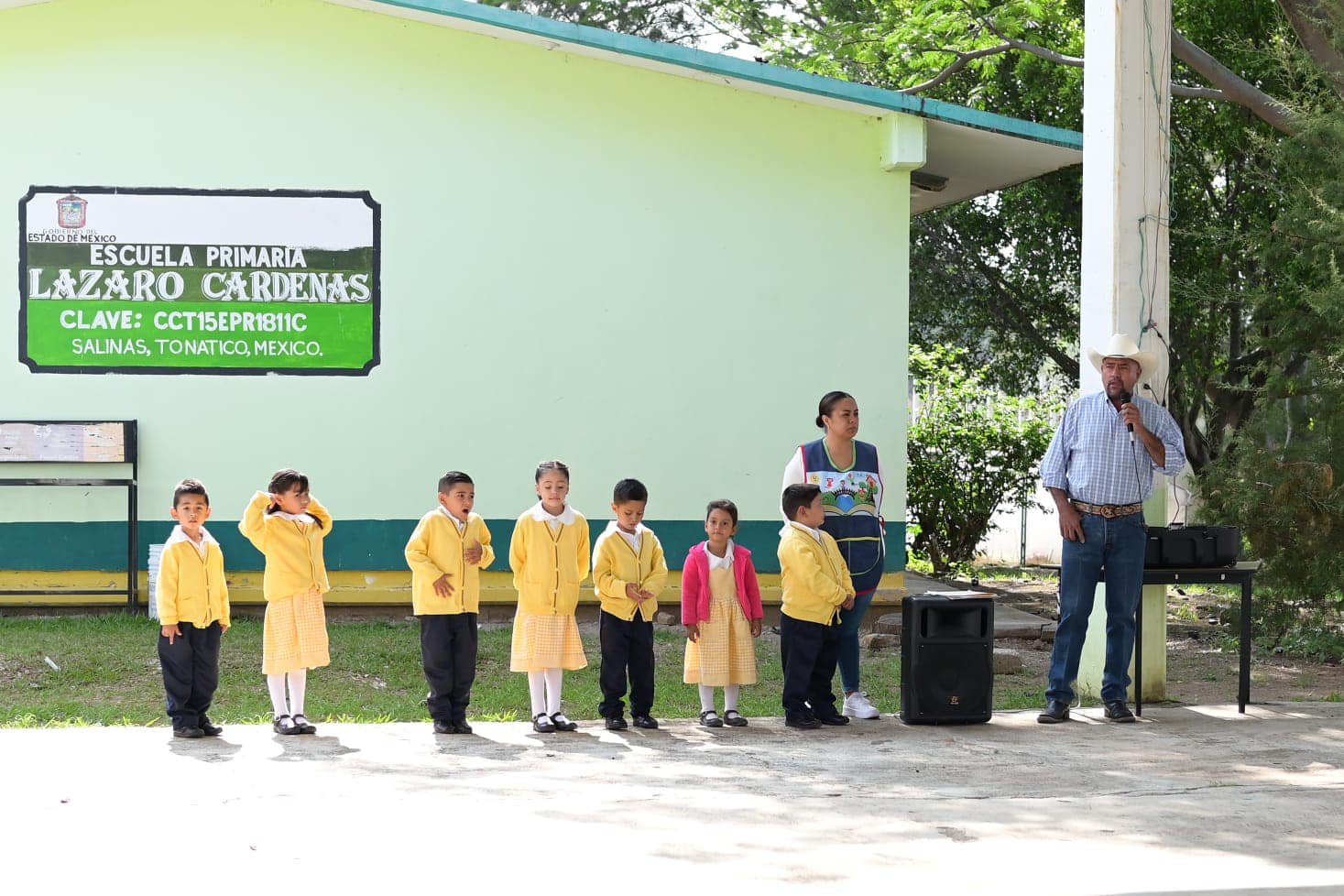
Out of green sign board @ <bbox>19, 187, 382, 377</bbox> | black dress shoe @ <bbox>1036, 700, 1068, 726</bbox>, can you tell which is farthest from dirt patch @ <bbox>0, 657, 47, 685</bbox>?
black dress shoe @ <bbox>1036, 700, 1068, 726</bbox>

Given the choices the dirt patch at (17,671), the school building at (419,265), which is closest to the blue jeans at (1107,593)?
the school building at (419,265)

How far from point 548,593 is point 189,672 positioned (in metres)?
1.72

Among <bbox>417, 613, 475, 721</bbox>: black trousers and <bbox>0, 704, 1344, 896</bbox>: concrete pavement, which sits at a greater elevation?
<bbox>417, 613, 475, 721</bbox>: black trousers

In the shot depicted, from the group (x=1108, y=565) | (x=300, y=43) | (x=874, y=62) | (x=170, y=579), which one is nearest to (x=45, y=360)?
(x=300, y=43)

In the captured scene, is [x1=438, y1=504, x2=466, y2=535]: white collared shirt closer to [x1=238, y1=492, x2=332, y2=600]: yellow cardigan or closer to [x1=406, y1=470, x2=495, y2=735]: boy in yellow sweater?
[x1=406, y1=470, x2=495, y2=735]: boy in yellow sweater

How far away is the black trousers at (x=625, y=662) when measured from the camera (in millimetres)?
7262

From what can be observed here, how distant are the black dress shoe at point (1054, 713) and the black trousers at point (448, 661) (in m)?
2.86

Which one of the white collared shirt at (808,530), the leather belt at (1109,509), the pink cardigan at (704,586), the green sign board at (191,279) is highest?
the green sign board at (191,279)

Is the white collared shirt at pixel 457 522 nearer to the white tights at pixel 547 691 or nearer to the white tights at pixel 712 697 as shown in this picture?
the white tights at pixel 547 691

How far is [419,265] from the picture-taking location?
1102 cm

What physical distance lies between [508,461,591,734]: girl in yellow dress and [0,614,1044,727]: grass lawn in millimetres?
696

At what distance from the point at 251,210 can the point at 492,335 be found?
1989 millimetres

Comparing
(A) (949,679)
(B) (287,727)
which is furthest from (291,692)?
(A) (949,679)

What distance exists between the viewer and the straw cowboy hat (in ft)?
24.6
